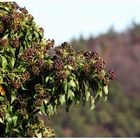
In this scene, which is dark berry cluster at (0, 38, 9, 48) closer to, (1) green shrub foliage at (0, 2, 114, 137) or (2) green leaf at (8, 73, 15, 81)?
(1) green shrub foliage at (0, 2, 114, 137)

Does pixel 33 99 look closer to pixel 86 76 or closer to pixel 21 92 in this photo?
pixel 21 92

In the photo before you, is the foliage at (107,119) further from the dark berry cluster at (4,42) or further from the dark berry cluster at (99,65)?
the dark berry cluster at (99,65)

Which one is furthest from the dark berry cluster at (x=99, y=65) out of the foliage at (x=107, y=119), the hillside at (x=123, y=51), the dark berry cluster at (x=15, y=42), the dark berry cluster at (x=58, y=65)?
the hillside at (x=123, y=51)

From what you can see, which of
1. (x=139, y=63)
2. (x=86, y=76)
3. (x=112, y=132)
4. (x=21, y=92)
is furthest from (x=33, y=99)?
(x=139, y=63)

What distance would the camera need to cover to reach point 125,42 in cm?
8862

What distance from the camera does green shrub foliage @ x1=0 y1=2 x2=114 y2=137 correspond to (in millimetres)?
9703

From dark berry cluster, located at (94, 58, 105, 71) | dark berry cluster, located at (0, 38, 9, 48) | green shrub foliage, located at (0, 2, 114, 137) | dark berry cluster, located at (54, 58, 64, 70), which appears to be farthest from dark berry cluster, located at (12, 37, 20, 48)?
dark berry cluster, located at (94, 58, 105, 71)

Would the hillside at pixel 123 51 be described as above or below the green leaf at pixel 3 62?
above

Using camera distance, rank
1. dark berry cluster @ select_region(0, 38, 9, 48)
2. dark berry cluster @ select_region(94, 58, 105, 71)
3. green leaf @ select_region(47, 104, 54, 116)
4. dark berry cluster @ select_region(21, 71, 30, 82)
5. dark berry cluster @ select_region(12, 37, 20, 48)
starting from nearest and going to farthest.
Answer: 1. dark berry cluster @ select_region(94, 58, 105, 71)
2. dark berry cluster @ select_region(21, 71, 30, 82)
3. green leaf @ select_region(47, 104, 54, 116)
4. dark berry cluster @ select_region(0, 38, 9, 48)
5. dark berry cluster @ select_region(12, 37, 20, 48)

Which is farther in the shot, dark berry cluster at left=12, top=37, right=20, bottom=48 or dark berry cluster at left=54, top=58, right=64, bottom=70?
dark berry cluster at left=12, top=37, right=20, bottom=48

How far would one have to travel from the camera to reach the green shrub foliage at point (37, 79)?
9.70 meters

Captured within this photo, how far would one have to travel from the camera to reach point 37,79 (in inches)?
396

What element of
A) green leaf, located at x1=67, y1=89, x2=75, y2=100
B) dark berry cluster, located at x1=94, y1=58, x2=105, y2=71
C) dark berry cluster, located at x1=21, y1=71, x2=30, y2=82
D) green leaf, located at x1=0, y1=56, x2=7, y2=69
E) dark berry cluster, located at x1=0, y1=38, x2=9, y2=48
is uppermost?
dark berry cluster, located at x1=0, y1=38, x2=9, y2=48

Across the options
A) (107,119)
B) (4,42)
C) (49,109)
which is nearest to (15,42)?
(4,42)
